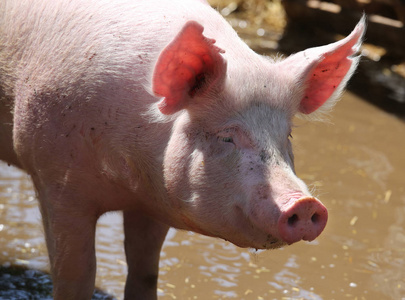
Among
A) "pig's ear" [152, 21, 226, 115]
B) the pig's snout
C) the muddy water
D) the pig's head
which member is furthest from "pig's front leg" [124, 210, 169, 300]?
the pig's snout

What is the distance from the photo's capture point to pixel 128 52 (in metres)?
3.28

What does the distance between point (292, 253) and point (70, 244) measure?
5.91ft

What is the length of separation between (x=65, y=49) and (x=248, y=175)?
110 cm

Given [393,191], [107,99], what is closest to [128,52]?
[107,99]

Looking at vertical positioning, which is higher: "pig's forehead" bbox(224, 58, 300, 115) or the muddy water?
"pig's forehead" bbox(224, 58, 300, 115)

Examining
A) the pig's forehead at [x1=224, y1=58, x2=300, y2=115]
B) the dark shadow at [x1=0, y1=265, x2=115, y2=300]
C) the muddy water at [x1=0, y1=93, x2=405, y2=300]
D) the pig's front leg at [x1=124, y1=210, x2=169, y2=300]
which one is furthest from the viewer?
the muddy water at [x1=0, y1=93, x2=405, y2=300]

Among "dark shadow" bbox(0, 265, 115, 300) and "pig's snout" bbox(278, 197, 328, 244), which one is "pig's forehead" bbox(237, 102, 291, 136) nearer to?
"pig's snout" bbox(278, 197, 328, 244)

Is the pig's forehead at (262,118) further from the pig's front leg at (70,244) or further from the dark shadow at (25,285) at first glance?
the dark shadow at (25,285)

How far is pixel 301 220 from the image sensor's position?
107 inches

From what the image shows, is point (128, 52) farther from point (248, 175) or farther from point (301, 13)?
point (301, 13)

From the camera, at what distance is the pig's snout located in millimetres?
2686

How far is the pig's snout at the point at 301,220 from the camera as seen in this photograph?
269 cm

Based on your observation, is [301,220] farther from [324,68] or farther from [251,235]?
[324,68]

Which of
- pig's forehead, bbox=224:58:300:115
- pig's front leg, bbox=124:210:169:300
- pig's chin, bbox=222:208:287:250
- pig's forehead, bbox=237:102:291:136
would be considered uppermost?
pig's forehead, bbox=224:58:300:115
